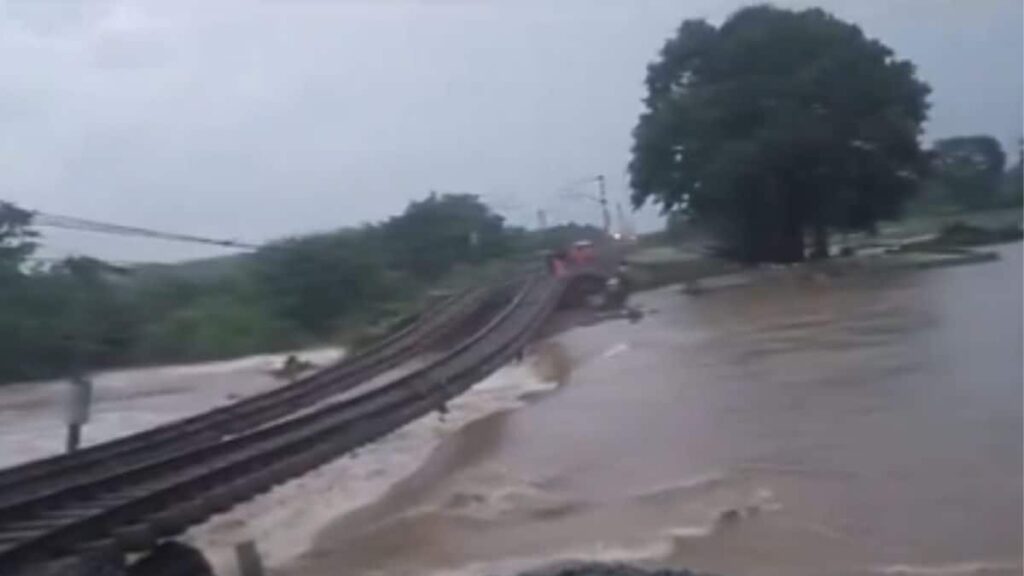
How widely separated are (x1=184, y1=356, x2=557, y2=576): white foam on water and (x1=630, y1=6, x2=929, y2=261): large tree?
11.3 metres

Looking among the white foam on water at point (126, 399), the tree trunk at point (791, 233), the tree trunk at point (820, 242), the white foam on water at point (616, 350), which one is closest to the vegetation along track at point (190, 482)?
the white foam on water at point (126, 399)

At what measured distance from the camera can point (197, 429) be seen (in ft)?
48.7

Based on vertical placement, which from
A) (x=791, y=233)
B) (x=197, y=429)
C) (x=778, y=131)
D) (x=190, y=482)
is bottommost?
(x=197, y=429)

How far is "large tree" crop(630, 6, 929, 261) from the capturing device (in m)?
28.9

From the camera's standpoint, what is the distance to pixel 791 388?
16047 mm

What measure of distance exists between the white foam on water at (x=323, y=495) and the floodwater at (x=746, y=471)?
8.3 inches

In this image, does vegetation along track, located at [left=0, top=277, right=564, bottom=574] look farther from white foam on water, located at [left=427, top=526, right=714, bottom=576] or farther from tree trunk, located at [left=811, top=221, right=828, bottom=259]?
tree trunk, located at [left=811, top=221, right=828, bottom=259]

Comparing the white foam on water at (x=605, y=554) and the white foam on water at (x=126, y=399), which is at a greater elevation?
the white foam on water at (x=126, y=399)

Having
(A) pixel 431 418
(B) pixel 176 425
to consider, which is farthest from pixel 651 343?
(B) pixel 176 425

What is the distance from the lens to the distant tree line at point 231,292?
63.3 feet

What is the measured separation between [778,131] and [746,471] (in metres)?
18.3

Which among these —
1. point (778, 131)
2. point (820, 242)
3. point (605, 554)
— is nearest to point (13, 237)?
point (605, 554)

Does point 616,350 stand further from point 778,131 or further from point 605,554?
point 605,554

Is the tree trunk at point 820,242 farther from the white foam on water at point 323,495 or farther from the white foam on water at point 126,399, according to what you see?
the white foam on water at point 323,495
